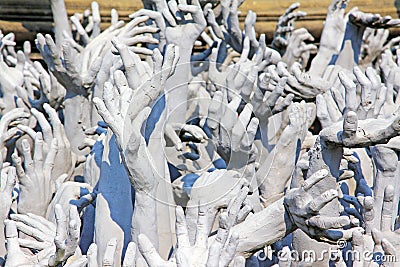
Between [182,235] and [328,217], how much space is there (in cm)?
33

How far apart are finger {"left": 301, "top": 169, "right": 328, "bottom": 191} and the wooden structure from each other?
3292mm

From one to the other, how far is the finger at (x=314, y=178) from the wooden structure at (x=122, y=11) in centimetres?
329

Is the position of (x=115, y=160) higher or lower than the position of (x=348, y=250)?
higher

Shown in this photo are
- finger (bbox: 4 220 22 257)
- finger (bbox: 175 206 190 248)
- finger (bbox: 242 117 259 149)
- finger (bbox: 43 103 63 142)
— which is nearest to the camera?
finger (bbox: 175 206 190 248)

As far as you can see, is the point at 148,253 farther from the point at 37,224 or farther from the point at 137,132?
the point at 37,224

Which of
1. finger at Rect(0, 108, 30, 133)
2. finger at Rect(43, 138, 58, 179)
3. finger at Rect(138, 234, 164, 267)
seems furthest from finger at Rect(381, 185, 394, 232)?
finger at Rect(0, 108, 30, 133)

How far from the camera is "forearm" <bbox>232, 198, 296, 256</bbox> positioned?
2285 millimetres

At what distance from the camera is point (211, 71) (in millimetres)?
3869

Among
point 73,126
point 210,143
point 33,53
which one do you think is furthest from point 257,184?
point 33,53

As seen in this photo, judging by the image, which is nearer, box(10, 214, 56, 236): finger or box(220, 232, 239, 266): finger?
box(220, 232, 239, 266): finger

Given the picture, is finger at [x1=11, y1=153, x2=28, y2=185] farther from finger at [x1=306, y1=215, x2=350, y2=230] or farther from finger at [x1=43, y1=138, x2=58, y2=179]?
finger at [x1=306, y1=215, x2=350, y2=230]

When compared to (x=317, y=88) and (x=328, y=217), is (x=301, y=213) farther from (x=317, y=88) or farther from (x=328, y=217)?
(x=317, y=88)
